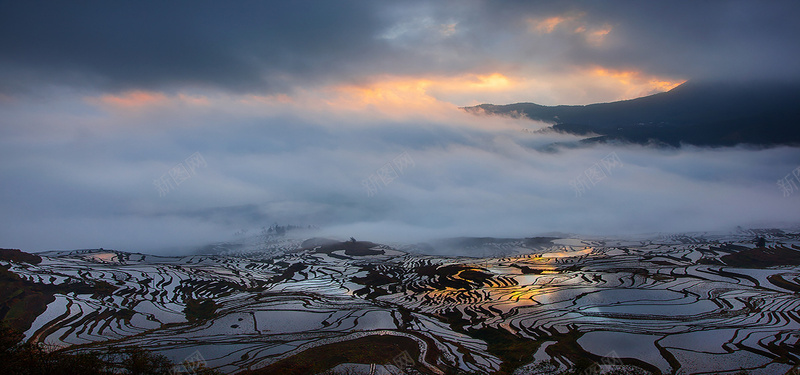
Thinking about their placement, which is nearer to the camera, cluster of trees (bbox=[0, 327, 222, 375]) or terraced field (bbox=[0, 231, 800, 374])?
cluster of trees (bbox=[0, 327, 222, 375])

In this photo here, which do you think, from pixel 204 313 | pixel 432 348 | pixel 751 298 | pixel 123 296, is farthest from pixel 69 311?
pixel 751 298

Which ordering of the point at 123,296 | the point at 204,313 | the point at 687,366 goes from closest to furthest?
the point at 687,366, the point at 204,313, the point at 123,296

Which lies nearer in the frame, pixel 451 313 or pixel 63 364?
pixel 63 364

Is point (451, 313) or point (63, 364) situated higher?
point (63, 364)

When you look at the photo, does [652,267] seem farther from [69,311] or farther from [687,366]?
[69,311]

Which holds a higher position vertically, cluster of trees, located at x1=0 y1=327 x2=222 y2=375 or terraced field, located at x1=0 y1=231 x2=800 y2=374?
cluster of trees, located at x1=0 y1=327 x2=222 y2=375

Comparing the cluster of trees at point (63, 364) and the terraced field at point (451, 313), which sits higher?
the cluster of trees at point (63, 364)

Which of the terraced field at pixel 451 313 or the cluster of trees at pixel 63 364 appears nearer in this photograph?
the cluster of trees at pixel 63 364

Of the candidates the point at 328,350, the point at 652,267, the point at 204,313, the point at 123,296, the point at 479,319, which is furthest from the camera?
the point at 652,267
